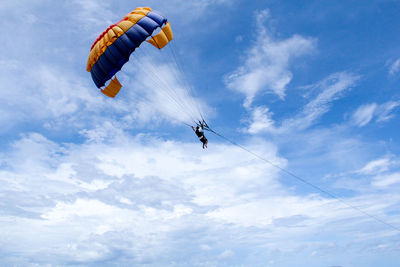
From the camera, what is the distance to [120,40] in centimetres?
2331

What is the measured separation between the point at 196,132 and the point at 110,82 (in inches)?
373

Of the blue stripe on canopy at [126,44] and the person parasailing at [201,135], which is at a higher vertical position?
the blue stripe on canopy at [126,44]

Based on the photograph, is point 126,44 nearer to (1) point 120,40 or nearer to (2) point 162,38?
(1) point 120,40

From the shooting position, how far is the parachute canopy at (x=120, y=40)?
23.4 metres

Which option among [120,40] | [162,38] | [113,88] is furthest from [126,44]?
[113,88]

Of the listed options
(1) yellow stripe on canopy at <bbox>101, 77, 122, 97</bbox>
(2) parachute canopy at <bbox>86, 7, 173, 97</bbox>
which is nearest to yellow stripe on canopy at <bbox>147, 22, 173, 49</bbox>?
(2) parachute canopy at <bbox>86, 7, 173, 97</bbox>

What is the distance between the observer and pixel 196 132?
1011 inches

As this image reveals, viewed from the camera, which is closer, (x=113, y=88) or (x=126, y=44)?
(x=126, y=44)

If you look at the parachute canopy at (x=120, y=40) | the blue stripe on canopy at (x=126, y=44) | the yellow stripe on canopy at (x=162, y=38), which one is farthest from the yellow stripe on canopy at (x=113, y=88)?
the yellow stripe on canopy at (x=162, y=38)

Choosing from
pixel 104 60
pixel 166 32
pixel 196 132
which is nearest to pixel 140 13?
pixel 166 32

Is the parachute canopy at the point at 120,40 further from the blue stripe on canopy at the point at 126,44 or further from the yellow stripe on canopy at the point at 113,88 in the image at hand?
the yellow stripe on canopy at the point at 113,88

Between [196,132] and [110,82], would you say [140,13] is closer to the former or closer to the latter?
[110,82]

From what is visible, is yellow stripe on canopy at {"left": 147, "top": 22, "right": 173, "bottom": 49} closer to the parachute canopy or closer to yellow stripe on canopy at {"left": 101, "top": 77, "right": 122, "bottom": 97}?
the parachute canopy

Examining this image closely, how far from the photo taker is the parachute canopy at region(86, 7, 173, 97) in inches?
921
